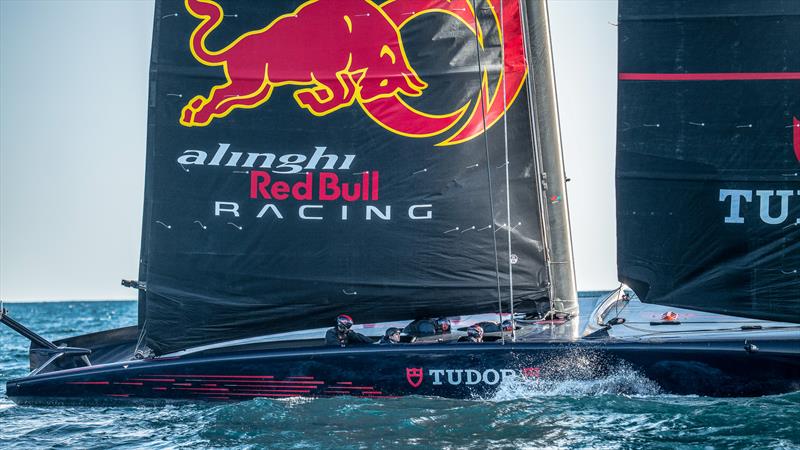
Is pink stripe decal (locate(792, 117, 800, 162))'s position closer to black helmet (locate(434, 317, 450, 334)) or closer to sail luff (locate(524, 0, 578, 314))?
sail luff (locate(524, 0, 578, 314))

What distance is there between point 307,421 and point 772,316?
12.5 ft

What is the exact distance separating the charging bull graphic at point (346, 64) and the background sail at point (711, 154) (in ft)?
3.72

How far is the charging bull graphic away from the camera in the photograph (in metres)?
9.19

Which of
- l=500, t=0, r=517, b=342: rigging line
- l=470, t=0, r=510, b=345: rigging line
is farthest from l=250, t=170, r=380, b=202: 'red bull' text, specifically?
l=500, t=0, r=517, b=342: rigging line

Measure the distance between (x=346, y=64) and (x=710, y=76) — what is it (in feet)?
10.2

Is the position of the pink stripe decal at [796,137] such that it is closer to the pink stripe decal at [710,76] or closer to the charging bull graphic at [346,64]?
the pink stripe decal at [710,76]

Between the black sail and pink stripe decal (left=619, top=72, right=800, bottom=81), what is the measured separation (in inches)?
38.8

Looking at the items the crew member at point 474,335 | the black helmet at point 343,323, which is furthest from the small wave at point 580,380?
the black helmet at point 343,323

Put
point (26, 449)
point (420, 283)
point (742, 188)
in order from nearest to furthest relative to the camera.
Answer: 1. point (26, 449)
2. point (742, 188)
3. point (420, 283)

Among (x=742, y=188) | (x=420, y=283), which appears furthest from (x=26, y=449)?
(x=742, y=188)

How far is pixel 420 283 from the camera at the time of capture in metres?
9.20

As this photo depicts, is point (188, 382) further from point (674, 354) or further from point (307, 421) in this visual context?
point (674, 354)

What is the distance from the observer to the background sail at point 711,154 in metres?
8.48

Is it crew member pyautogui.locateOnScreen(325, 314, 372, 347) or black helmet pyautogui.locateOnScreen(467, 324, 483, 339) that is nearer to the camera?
black helmet pyautogui.locateOnScreen(467, 324, 483, 339)
